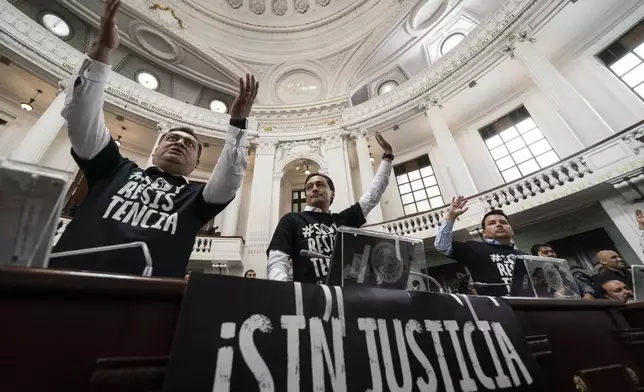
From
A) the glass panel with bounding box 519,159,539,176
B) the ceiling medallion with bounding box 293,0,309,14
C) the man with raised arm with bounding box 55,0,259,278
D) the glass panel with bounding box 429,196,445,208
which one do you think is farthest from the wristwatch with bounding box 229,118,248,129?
the ceiling medallion with bounding box 293,0,309,14

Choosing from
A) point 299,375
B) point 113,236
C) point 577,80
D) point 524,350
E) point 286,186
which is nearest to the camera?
point 299,375

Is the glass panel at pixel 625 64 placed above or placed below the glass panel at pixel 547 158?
above

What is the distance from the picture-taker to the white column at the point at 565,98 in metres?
4.98

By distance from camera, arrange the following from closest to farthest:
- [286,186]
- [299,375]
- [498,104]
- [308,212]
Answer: [299,375]
[308,212]
[498,104]
[286,186]

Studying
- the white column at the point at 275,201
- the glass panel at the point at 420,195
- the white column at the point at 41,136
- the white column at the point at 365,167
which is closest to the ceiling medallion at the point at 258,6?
the white column at the point at 365,167

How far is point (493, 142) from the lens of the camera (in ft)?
26.0

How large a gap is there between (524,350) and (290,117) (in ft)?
32.4

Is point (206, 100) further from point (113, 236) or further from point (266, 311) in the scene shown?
point (266, 311)

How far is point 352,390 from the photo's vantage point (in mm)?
637

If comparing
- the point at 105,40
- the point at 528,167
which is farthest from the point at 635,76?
the point at 105,40

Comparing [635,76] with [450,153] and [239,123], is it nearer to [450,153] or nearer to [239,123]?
[450,153]

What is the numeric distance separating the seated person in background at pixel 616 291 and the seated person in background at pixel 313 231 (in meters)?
2.74

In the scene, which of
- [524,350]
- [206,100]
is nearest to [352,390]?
[524,350]

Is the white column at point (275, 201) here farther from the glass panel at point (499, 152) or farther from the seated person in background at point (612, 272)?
the glass panel at point (499, 152)
